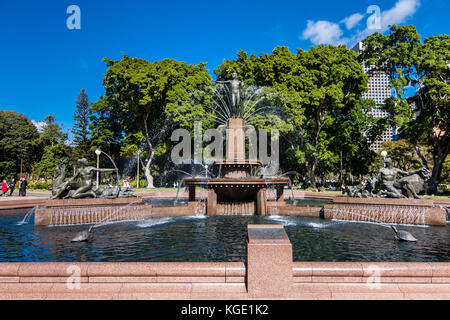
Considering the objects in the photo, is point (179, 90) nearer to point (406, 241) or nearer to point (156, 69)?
point (156, 69)

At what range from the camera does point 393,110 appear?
32812 millimetres

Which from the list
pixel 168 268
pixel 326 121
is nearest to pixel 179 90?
pixel 326 121

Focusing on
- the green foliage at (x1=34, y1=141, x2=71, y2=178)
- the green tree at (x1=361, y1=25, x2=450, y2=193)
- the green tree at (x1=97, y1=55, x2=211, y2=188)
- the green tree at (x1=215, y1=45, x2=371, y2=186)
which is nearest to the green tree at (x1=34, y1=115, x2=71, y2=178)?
the green foliage at (x1=34, y1=141, x2=71, y2=178)

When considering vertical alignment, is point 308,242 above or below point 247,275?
below

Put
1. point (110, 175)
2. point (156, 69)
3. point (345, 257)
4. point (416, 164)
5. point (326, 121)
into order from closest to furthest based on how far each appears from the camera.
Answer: point (345, 257), point (326, 121), point (156, 69), point (416, 164), point (110, 175)

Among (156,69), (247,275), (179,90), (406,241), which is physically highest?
(156,69)

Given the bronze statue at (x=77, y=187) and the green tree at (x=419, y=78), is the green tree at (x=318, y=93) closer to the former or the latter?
the green tree at (x=419, y=78)

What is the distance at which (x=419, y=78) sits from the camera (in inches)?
1278

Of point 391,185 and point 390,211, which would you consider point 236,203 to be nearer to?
point 390,211

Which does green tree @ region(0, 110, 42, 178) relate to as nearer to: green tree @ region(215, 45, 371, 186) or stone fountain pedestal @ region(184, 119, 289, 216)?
green tree @ region(215, 45, 371, 186)

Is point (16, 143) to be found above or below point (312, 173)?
above

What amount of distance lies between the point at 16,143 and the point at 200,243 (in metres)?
68.4

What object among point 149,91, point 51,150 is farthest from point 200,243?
point 51,150
